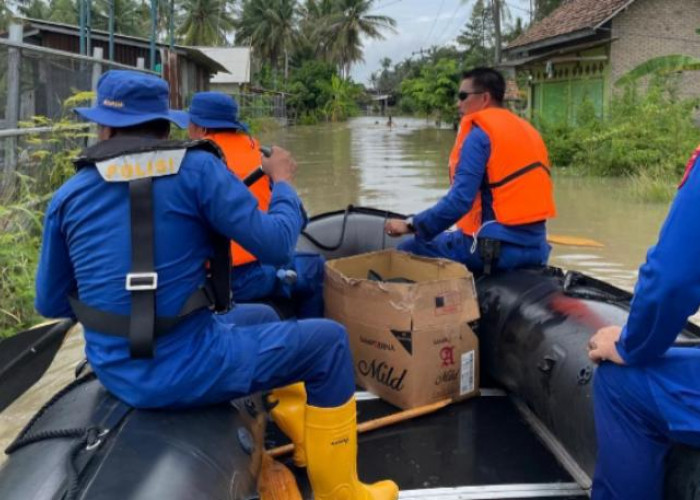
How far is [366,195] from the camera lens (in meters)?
14.4

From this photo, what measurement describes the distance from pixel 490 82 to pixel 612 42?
1830 centimetres

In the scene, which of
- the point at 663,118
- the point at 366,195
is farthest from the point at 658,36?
the point at 366,195

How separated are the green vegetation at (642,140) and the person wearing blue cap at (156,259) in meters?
11.8

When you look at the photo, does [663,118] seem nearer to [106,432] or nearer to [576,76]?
[576,76]

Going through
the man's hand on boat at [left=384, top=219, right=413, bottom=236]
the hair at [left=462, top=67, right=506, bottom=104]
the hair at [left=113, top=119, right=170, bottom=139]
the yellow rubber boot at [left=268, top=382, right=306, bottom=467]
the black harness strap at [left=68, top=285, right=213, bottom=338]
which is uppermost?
the hair at [left=462, top=67, right=506, bottom=104]

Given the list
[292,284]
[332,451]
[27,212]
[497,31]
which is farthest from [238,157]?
[497,31]

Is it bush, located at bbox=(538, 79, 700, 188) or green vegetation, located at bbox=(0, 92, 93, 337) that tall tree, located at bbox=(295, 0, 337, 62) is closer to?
bush, located at bbox=(538, 79, 700, 188)

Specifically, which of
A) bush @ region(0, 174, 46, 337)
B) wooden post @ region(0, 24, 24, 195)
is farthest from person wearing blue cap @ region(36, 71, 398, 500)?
wooden post @ region(0, 24, 24, 195)

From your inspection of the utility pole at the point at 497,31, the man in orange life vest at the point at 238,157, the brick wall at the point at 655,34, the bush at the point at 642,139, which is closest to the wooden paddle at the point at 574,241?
the bush at the point at 642,139

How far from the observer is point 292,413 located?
3184 mm

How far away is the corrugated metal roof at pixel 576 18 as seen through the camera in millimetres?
20406

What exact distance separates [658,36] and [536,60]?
4.02 meters

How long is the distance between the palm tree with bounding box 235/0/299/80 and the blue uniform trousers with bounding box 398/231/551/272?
60.2m

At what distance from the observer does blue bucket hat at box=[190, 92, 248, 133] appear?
367 centimetres
